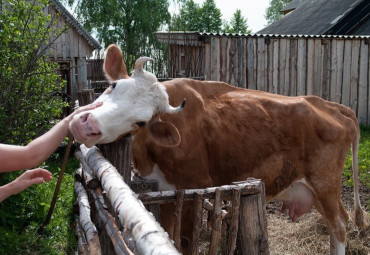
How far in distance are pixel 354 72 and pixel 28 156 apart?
10.9 meters

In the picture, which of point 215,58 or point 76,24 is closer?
point 215,58

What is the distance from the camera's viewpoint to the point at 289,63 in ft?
35.5

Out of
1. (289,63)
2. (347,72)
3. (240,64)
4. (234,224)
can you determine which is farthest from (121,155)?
(347,72)

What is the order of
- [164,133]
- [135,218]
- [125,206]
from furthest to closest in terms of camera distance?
[164,133] < [125,206] < [135,218]

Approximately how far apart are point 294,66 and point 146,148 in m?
7.94

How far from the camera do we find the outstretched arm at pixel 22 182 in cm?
244

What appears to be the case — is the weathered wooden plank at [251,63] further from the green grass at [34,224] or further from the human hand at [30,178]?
the human hand at [30,178]

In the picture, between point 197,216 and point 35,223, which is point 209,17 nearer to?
point 35,223

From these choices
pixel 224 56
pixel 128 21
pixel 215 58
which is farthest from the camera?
pixel 128 21

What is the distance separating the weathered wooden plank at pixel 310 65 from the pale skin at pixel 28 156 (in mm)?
9447

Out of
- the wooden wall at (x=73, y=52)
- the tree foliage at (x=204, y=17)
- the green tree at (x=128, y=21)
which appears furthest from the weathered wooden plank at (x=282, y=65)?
the tree foliage at (x=204, y=17)

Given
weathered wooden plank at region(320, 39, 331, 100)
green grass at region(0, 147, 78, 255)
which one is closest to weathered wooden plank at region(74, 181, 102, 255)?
green grass at region(0, 147, 78, 255)

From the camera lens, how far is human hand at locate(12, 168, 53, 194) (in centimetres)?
248

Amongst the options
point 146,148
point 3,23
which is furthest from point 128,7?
point 146,148
